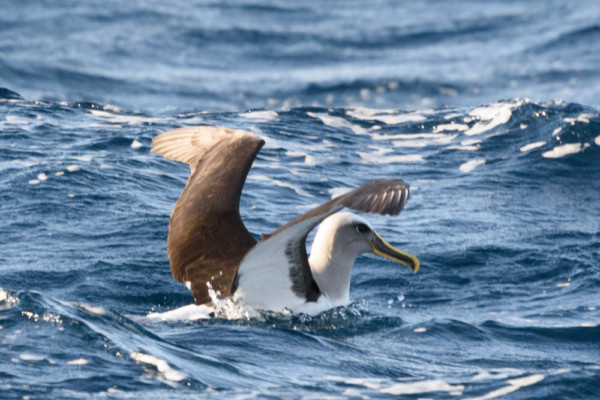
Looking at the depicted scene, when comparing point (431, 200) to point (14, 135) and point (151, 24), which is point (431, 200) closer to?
point (14, 135)

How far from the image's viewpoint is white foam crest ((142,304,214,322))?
29.8ft

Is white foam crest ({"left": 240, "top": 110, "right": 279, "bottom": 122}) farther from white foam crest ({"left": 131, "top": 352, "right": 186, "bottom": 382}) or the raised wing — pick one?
white foam crest ({"left": 131, "top": 352, "right": 186, "bottom": 382})

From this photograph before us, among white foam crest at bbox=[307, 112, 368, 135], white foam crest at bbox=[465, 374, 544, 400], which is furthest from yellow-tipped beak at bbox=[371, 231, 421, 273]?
white foam crest at bbox=[307, 112, 368, 135]

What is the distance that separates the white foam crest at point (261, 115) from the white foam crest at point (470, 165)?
12.3 ft

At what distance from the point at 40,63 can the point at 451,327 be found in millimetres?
20039

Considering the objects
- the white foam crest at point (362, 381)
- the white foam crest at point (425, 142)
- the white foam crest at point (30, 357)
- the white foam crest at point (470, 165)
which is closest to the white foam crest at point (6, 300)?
the white foam crest at point (30, 357)

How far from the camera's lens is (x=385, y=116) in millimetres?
18391

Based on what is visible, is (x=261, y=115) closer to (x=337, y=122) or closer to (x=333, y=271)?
(x=337, y=122)

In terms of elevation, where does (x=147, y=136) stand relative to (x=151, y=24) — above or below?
below

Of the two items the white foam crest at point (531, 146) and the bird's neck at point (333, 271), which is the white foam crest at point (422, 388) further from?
the white foam crest at point (531, 146)

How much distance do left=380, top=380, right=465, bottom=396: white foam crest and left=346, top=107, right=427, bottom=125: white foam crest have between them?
10319 millimetres

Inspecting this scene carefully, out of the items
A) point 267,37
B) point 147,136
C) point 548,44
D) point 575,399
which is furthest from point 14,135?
point 548,44

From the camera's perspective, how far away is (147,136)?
620 inches

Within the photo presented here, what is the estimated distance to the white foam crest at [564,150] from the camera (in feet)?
51.6
